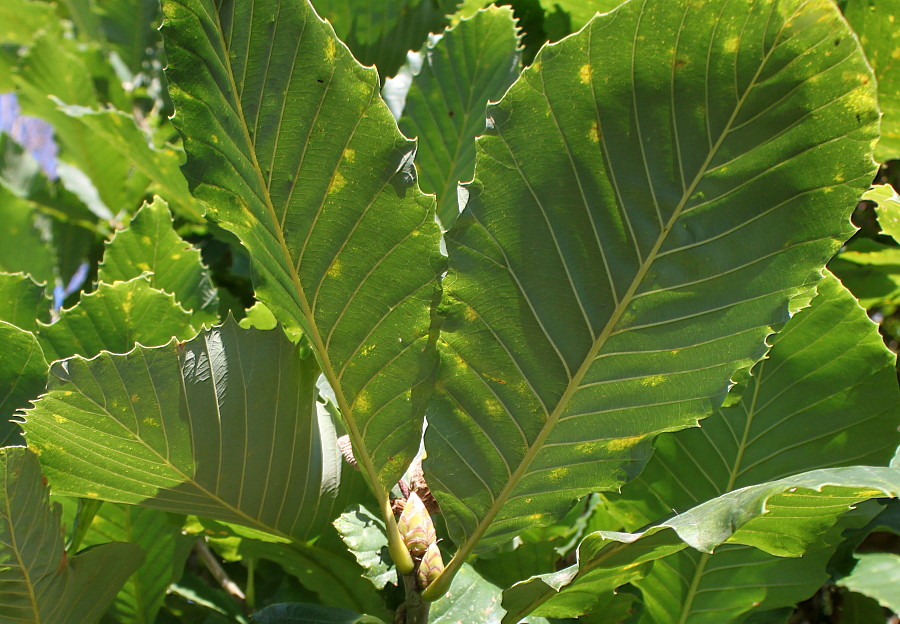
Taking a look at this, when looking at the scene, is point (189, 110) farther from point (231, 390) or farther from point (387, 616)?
point (387, 616)

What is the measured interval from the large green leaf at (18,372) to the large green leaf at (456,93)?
22.5 inches

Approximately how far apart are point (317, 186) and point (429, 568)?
1.42 feet

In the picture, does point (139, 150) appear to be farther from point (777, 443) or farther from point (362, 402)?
point (777, 443)

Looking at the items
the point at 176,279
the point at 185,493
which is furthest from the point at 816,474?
the point at 176,279

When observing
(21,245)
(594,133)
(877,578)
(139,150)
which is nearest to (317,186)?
(594,133)

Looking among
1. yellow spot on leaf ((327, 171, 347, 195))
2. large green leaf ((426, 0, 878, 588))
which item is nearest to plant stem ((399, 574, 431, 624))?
large green leaf ((426, 0, 878, 588))

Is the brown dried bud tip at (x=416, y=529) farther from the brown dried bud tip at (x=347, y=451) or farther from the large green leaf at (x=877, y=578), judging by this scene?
the large green leaf at (x=877, y=578)

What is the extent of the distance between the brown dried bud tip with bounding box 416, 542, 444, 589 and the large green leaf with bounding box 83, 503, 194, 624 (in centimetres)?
52

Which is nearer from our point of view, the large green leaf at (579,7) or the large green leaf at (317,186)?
Result: the large green leaf at (317,186)

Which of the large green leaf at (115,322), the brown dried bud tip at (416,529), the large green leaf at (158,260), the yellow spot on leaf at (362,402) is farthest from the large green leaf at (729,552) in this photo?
the large green leaf at (158,260)

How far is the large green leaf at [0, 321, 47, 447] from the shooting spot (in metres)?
0.96

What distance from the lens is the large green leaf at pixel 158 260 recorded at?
1332 mm

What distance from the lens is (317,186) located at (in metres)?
0.76

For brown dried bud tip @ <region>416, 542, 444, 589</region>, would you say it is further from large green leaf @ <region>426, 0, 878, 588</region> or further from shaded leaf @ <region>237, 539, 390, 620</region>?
shaded leaf @ <region>237, 539, 390, 620</region>
